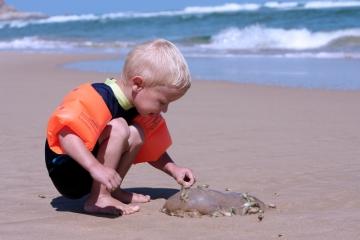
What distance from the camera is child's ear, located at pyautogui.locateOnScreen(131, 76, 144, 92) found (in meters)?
3.08

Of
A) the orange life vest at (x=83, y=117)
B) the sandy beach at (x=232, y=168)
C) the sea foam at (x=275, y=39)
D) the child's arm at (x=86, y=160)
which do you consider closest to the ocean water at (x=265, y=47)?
the sea foam at (x=275, y=39)

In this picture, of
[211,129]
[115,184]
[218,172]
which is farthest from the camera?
[211,129]

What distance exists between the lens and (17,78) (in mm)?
10219

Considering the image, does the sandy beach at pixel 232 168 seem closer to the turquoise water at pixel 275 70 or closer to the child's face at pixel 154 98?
the child's face at pixel 154 98

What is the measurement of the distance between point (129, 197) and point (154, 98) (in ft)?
2.02

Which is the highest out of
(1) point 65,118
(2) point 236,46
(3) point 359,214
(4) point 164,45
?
(4) point 164,45

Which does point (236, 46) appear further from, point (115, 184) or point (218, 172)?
point (115, 184)

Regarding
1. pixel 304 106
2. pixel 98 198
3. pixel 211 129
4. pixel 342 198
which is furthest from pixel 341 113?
pixel 98 198

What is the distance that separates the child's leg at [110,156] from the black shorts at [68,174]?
0.05 meters

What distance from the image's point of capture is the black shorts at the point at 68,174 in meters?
3.19

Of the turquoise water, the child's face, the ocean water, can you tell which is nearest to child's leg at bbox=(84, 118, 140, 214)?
the child's face

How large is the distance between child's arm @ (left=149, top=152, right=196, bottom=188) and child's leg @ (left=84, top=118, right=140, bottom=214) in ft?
0.89

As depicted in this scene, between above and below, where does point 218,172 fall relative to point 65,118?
below

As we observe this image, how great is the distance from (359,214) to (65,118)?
4.06ft
